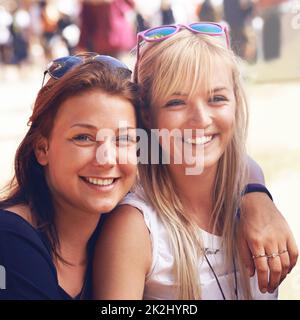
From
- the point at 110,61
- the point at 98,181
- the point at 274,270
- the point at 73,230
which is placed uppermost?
the point at 110,61

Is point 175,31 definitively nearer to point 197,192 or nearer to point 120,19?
point 197,192

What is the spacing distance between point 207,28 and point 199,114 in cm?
19

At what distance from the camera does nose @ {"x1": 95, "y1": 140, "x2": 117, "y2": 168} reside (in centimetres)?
144

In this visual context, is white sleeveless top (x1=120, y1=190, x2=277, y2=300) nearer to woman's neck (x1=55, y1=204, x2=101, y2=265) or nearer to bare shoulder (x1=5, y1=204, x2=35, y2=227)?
woman's neck (x1=55, y1=204, x2=101, y2=265)

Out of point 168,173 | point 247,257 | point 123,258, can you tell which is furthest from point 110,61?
point 247,257

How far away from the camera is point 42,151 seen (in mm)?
1493

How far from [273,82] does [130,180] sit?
1.08 m

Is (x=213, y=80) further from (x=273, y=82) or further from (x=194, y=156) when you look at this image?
(x=273, y=82)

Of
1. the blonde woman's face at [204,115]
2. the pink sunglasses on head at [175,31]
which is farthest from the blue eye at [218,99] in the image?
the pink sunglasses on head at [175,31]

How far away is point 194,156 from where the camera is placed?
5.02ft

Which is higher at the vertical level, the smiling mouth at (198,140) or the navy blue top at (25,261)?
the smiling mouth at (198,140)

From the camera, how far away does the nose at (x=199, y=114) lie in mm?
1483

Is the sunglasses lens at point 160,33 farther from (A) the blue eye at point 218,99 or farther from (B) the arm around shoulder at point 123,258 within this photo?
(B) the arm around shoulder at point 123,258

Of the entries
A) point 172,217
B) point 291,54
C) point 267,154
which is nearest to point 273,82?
point 291,54
